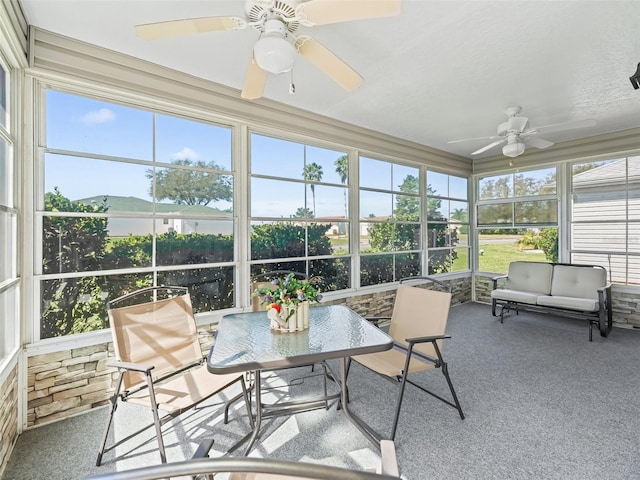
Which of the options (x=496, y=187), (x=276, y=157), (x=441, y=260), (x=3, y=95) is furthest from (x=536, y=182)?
(x=3, y=95)

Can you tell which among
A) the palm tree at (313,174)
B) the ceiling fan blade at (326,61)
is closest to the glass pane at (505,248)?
the palm tree at (313,174)

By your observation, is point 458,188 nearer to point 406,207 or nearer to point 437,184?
point 437,184

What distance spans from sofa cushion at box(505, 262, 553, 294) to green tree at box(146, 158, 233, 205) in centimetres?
482

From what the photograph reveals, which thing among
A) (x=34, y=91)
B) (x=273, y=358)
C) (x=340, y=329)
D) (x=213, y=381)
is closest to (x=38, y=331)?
(x=213, y=381)

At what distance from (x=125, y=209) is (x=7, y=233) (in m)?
0.77

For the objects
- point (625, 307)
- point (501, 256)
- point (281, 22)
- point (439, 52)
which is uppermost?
point (439, 52)

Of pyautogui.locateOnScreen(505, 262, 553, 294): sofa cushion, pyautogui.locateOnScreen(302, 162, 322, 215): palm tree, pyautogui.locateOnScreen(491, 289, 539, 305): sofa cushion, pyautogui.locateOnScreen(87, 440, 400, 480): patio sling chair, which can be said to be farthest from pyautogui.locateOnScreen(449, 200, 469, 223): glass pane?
pyautogui.locateOnScreen(87, 440, 400, 480): patio sling chair

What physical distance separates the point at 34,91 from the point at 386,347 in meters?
3.11

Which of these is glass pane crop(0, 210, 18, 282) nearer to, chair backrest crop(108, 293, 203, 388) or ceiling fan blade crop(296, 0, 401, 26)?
chair backrest crop(108, 293, 203, 388)

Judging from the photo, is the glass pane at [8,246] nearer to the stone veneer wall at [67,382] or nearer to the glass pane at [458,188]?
the stone veneer wall at [67,382]

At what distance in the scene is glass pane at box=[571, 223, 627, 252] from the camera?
4.69 meters

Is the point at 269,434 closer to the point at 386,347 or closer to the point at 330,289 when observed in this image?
the point at 386,347

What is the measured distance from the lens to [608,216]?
4777 mm

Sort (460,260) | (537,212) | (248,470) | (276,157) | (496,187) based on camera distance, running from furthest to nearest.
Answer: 1. (460,260)
2. (496,187)
3. (537,212)
4. (276,157)
5. (248,470)
